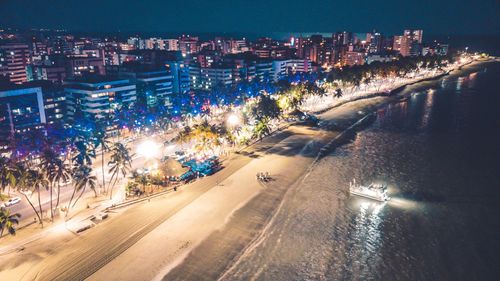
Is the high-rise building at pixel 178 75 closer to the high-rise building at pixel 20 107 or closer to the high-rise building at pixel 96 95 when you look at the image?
the high-rise building at pixel 96 95

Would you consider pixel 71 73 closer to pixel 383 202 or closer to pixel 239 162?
pixel 239 162

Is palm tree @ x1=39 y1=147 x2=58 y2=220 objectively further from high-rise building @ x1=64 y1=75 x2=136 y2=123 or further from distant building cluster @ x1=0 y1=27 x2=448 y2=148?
high-rise building @ x1=64 y1=75 x2=136 y2=123

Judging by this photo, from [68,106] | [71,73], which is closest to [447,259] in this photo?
[68,106]

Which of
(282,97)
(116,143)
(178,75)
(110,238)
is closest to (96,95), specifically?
(178,75)

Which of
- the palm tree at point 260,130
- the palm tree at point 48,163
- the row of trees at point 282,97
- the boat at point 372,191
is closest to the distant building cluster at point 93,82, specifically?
the row of trees at point 282,97

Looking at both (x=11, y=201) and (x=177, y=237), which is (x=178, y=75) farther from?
(x=177, y=237)

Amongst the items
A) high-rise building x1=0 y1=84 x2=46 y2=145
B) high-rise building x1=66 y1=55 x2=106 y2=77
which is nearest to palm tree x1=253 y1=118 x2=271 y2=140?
high-rise building x1=0 y1=84 x2=46 y2=145
